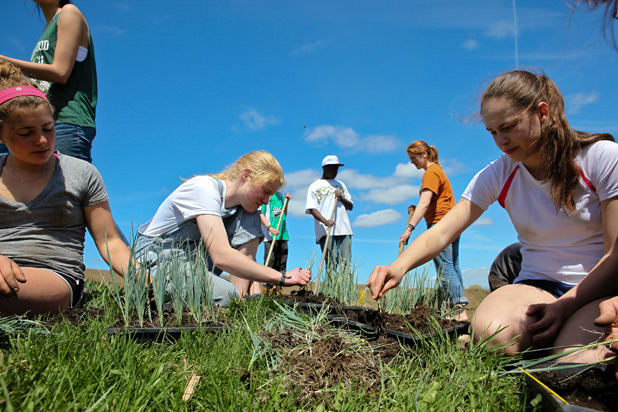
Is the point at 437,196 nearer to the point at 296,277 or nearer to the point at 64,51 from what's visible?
the point at 296,277

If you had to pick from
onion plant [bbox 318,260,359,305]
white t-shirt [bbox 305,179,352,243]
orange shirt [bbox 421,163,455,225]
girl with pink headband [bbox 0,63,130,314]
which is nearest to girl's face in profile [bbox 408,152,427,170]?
orange shirt [bbox 421,163,455,225]

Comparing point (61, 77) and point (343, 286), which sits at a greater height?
point (61, 77)

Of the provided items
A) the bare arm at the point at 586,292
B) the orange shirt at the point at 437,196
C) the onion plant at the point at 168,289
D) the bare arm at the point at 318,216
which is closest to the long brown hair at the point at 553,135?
the bare arm at the point at 586,292

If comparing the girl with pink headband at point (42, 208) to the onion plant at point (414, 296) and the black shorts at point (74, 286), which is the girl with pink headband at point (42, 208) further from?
the onion plant at point (414, 296)

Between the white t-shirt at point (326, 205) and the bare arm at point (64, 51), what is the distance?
3.17m

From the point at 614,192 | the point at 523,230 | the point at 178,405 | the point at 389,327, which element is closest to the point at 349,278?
the point at 389,327

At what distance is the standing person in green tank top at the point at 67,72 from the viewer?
274cm

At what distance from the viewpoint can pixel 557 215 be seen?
2113 millimetres

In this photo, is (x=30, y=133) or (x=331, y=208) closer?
(x=30, y=133)

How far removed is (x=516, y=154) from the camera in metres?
2.07

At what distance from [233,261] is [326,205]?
2922 mm

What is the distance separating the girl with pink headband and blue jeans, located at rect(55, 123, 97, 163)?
31 cm

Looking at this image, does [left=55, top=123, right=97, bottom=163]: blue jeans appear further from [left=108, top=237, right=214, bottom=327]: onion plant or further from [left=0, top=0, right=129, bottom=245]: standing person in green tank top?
[left=108, top=237, right=214, bottom=327]: onion plant

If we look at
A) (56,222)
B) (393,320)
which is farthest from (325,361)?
(56,222)
